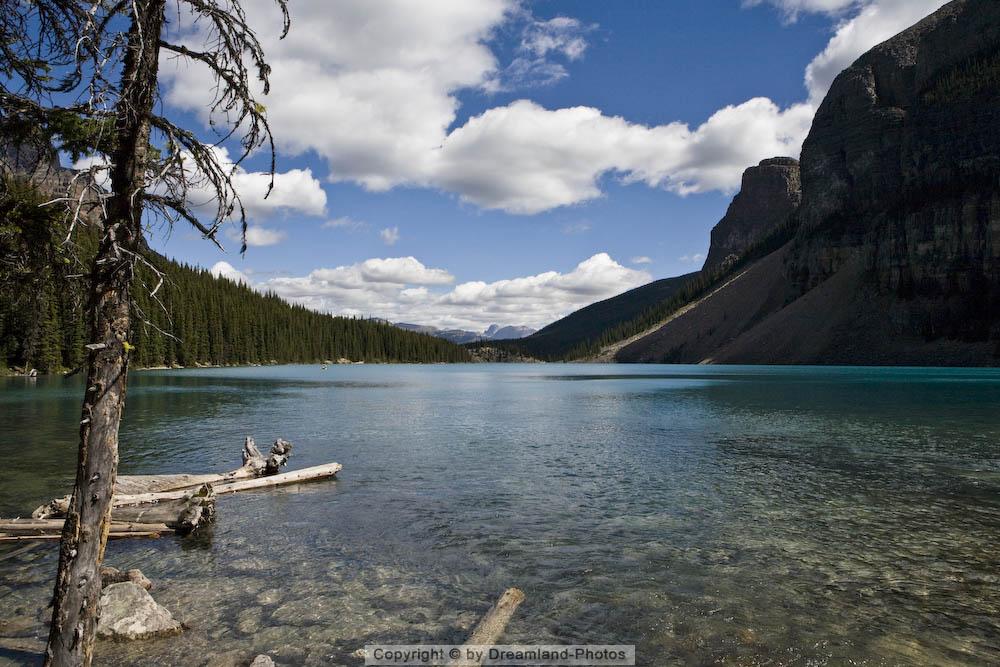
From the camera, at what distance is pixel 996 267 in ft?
541

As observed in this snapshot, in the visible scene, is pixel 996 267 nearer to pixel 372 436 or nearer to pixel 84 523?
pixel 372 436

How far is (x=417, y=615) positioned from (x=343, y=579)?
2.52 m

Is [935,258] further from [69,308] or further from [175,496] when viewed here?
[69,308]

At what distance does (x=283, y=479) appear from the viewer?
21.4 m

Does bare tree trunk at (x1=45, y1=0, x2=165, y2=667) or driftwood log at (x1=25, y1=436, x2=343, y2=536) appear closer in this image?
bare tree trunk at (x1=45, y1=0, x2=165, y2=667)

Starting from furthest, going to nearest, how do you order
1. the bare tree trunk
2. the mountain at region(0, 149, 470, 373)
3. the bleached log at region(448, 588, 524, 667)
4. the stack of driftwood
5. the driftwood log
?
the driftwood log, the stack of driftwood, the mountain at region(0, 149, 470, 373), the bleached log at region(448, 588, 524, 667), the bare tree trunk

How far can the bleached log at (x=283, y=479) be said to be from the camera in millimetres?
19828

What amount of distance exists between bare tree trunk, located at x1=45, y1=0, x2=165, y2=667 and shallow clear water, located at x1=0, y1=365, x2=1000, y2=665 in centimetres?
219

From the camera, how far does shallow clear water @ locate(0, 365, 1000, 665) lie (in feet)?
32.8

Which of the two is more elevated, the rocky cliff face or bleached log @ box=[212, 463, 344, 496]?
the rocky cliff face

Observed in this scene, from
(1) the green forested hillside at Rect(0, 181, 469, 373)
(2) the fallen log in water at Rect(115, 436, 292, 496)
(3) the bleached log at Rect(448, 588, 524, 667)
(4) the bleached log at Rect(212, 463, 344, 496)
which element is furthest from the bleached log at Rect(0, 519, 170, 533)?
(3) the bleached log at Rect(448, 588, 524, 667)

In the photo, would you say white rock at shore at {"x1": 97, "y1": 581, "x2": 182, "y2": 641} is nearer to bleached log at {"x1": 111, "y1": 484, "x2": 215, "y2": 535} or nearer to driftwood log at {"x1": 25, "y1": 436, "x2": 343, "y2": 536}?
driftwood log at {"x1": 25, "y1": 436, "x2": 343, "y2": 536}

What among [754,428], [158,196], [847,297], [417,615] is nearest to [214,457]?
[417,615]

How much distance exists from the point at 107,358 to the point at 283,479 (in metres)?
15.5
